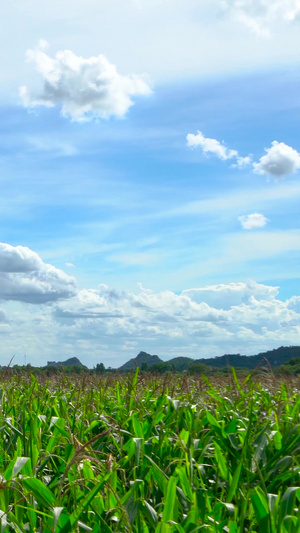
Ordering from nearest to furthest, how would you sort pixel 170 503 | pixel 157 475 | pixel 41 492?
pixel 170 503 → pixel 41 492 → pixel 157 475

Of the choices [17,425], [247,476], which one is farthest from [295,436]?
[17,425]

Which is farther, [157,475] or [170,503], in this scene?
[157,475]

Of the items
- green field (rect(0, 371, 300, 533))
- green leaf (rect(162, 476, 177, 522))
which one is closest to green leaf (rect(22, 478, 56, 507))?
green field (rect(0, 371, 300, 533))

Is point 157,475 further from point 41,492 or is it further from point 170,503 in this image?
point 41,492

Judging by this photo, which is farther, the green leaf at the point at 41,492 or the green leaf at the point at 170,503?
the green leaf at the point at 41,492

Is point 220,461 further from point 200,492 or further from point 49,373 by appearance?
point 49,373

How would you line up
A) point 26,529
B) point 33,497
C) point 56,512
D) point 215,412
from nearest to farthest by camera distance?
point 56,512 < point 26,529 < point 33,497 < point 215,412

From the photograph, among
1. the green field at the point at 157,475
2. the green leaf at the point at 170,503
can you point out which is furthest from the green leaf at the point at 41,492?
the green leaf at the point at 170,503

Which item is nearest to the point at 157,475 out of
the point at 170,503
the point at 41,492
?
the point at 170,503

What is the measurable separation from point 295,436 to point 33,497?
210cm

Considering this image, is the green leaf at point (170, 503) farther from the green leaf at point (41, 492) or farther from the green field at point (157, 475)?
the green leaf at point (41, 492)

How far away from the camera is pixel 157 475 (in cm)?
354

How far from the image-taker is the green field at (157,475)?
288 centimetres

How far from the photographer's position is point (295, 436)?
4.32 m
